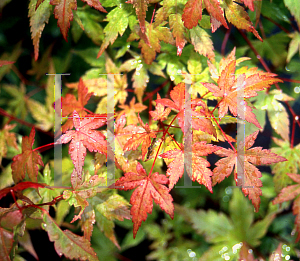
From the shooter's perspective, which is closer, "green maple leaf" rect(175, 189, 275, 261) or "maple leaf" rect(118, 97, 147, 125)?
"maple leaf" rect(118, 97, 147, 125)

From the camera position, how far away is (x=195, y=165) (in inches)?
23.0

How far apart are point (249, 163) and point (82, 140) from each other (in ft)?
1.48

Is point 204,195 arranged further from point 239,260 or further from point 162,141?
point 162,141

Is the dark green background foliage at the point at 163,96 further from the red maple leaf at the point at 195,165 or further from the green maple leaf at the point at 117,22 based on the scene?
the red maple leaf at the point at 195,165

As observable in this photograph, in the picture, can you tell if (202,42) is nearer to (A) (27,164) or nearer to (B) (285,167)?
(B) (285,167)

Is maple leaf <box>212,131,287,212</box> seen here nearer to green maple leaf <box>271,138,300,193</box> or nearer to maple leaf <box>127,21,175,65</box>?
green maple leaf <box>271,138,300,193</box>

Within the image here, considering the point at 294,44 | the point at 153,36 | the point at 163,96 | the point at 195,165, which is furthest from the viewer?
the point at 163,96

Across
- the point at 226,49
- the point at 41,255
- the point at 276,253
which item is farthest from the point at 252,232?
the point at 41,255

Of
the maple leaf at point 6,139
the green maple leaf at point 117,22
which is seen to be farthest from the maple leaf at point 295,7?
the maple leaf at point 6,139

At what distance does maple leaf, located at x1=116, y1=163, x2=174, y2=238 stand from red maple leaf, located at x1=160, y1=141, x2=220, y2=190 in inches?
1.3

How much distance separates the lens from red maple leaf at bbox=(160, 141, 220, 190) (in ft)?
1.88

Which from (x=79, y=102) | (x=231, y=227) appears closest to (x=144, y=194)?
(x=79, y=102)

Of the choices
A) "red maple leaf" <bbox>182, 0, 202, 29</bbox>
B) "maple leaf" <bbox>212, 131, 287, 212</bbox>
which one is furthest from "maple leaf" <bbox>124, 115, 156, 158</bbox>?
"red maple leaf" <bbox>182, 0, 202, 29</bbox>

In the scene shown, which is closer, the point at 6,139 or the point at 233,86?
the point at 233,86
